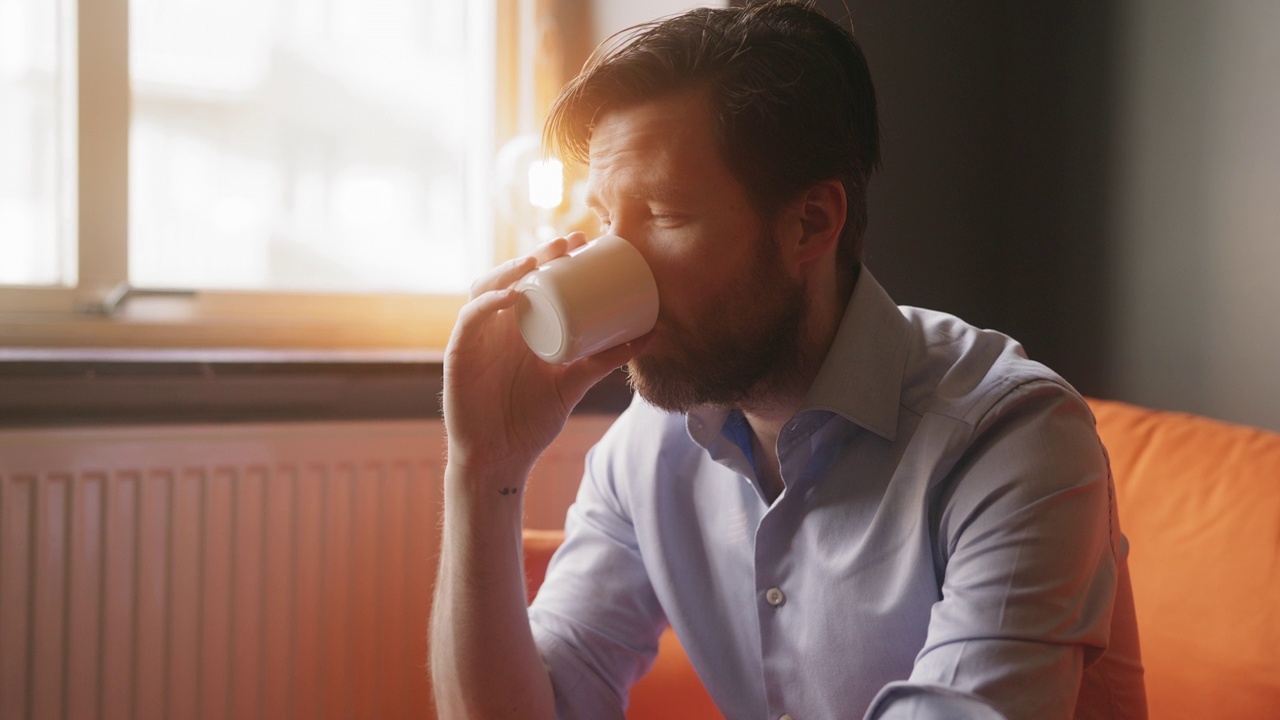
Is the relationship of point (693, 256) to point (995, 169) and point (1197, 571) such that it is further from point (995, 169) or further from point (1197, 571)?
point (995, 169)

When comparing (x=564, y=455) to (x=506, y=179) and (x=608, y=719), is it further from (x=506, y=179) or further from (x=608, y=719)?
(x=608, y=719)

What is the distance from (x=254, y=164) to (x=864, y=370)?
1581 mm

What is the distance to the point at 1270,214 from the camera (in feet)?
4.99

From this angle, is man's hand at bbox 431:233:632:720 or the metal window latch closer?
man's hand at bbox 431:233:632:720

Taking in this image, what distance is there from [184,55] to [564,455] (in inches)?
45.3

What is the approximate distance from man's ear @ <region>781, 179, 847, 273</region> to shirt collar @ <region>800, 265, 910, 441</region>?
0.23 feet

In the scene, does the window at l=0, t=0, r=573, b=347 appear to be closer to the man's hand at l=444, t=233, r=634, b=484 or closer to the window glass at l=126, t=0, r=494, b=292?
the window glass at l=126, t=0, r=494, b=292

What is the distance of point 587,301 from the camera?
89 cm

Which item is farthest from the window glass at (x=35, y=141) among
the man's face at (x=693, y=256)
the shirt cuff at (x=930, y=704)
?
the shirt cuff at (x=930, y=704)

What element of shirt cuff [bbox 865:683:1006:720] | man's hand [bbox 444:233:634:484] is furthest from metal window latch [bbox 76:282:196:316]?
shirt cuff [bbox 865:683:1006:720]

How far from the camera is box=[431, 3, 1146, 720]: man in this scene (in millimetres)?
875

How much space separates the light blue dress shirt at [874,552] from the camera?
0.81m

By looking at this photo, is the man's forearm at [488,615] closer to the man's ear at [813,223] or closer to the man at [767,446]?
the man at [767,446]

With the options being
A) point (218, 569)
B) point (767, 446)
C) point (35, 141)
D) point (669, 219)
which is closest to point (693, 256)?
point (669, 219)
